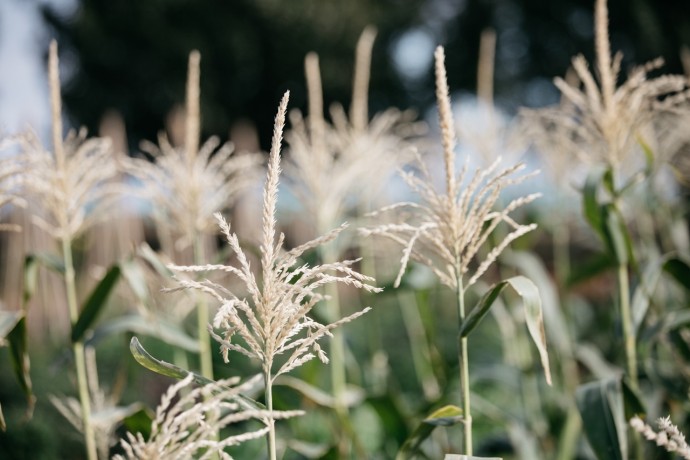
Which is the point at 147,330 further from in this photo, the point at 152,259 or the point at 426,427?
the point at 426,427

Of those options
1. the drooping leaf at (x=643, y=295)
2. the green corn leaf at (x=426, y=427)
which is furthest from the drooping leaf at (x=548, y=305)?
the green corn leaf at (x=426, y=427)

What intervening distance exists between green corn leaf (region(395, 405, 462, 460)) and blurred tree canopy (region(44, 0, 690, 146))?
15078 mm

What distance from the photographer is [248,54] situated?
17188 mm

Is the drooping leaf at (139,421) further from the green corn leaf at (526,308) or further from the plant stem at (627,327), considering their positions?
the plant stem at (627,327)

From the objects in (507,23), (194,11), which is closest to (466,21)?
(507,23)

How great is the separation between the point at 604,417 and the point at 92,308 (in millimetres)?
1527

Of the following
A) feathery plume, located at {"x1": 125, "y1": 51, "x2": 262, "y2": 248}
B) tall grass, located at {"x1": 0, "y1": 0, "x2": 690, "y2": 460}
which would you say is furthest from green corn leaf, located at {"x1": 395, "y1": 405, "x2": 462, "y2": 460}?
feathery plume, located at {"x1": 125, "y1": 51, "x2": 262, "y2": 248}

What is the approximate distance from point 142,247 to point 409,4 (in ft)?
59.1

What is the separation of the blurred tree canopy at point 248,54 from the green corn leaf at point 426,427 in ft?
49.5

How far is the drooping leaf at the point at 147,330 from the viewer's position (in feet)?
7.17

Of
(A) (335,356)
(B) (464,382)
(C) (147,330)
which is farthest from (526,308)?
(A) (335,356)

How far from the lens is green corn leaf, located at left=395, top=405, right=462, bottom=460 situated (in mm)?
1638

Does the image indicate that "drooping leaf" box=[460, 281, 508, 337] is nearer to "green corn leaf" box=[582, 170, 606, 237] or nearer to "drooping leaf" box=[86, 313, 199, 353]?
"green corn leaf" box=[582, 170, 606, 237]

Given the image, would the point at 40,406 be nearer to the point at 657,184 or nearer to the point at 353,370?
the point at 353,370
